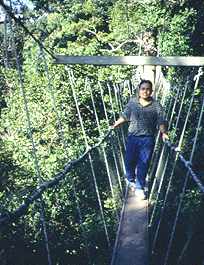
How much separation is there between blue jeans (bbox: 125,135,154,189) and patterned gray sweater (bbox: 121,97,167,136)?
1.9 inches

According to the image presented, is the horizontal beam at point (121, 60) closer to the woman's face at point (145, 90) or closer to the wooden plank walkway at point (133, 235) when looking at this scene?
the woman's face at point (145, 90)

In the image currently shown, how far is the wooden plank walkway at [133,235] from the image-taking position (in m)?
2.56

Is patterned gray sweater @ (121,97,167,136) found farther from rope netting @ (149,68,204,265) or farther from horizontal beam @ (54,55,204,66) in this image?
horizontal beam @ (54,55,204,66)

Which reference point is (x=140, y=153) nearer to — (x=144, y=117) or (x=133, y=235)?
(x=144, y=117)

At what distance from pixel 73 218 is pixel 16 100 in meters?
6.71

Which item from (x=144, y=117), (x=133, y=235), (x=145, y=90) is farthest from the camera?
(x=144, y=117)

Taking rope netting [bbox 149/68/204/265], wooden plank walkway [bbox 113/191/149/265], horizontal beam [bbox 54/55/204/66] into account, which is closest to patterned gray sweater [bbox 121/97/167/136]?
rope netting [bbox 149/68/204/265]

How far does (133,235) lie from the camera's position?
9.48ft

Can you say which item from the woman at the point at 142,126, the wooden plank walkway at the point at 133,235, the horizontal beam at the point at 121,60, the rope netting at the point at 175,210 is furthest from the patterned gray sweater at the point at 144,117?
the wooden plank walkway at the point at 133,235

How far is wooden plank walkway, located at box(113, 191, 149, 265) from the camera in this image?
2.56m

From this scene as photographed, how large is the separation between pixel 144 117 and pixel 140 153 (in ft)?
0.91

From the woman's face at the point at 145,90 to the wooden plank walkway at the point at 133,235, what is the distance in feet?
2.65

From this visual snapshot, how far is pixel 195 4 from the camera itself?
8430mm

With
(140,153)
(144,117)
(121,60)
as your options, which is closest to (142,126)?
(144,117)
